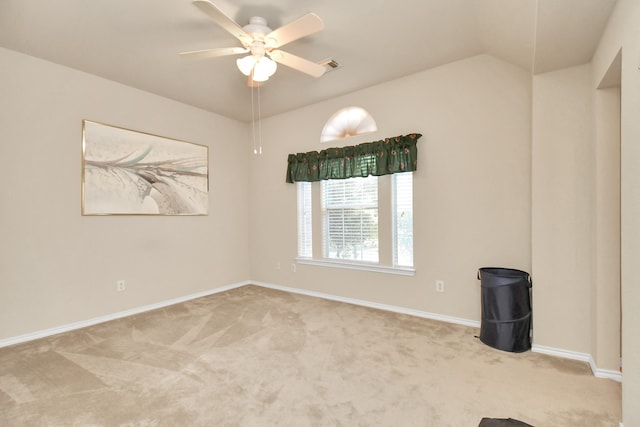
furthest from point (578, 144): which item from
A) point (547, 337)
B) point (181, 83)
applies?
point (181, 83)

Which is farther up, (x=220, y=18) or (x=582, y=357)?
(x=220, y=18)

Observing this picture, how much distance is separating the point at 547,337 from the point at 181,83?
15.2 ft

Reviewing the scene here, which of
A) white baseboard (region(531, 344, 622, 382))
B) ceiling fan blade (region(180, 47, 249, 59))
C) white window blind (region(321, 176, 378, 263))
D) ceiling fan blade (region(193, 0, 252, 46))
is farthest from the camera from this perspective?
white window blind (region(321, 176, 378, 263))

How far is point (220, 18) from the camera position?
184cm

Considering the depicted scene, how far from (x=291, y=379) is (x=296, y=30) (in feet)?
8.21

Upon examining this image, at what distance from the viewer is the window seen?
3.49 meters

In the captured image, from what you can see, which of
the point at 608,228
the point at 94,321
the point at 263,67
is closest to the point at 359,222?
the point at 263,67

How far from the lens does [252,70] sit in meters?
2.41

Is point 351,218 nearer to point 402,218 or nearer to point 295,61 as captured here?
point 402,218

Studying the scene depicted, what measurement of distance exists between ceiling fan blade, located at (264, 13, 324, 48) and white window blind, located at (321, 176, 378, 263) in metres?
2.02

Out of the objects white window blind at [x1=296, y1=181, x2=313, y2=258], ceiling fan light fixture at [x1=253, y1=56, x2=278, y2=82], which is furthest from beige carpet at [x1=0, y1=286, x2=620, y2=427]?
ceiling fan light fixture at [x1=253, y1=56, x2=278, y2=82]

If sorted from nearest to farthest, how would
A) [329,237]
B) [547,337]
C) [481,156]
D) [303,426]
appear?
[303,426] → [547,337] → [481,156] → [329,237]

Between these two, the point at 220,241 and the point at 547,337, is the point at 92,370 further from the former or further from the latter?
the point at 547,337

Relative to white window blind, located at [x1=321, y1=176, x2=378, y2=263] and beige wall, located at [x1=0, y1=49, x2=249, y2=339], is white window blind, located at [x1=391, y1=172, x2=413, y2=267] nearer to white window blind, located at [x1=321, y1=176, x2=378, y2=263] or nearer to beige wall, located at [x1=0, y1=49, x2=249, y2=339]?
white window blind, located at [x1=321, y1=176, x2=378, y2=263]
